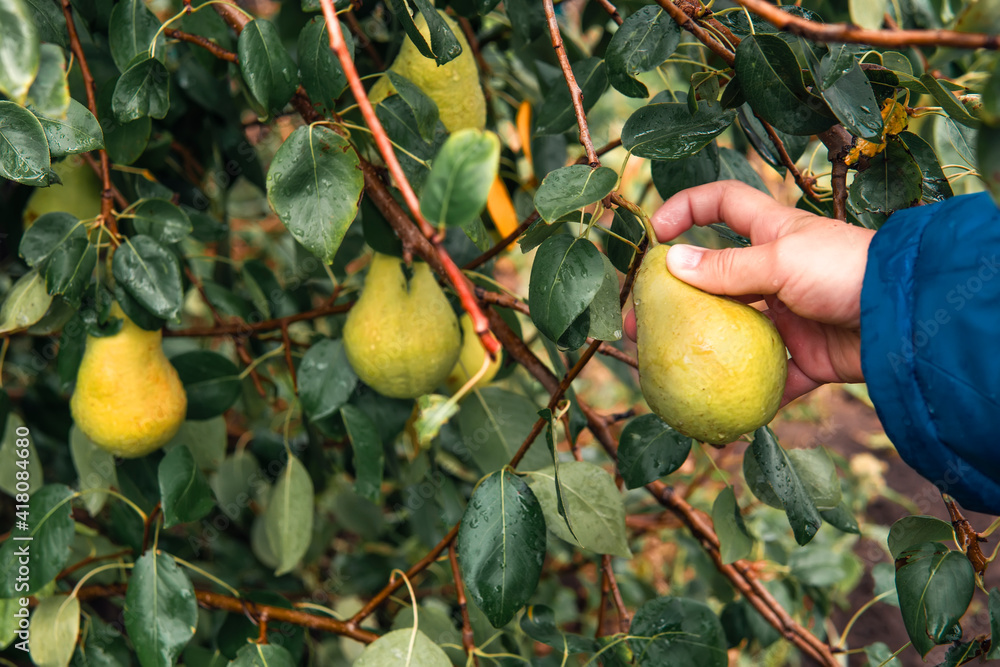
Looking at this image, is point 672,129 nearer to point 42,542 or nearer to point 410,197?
point 410,197

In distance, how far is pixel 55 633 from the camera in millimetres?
840

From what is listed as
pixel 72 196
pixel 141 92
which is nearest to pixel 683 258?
pixel 141 92

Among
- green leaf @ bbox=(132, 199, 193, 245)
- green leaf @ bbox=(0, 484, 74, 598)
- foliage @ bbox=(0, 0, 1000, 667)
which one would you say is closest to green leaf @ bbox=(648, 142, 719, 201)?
foliage @ bbox=(0, 0, 1000, 667)

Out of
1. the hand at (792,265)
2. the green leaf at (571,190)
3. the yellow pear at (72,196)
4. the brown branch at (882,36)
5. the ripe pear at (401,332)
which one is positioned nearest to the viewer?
the brown branch at (882,36)

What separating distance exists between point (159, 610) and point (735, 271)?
70 centimetres

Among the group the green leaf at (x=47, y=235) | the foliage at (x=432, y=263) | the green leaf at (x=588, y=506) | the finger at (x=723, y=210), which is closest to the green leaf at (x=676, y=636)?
the foliage at (x=432, y=263)

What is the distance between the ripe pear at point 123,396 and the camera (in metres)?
0.86

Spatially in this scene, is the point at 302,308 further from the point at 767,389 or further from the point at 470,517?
the point at 767,389

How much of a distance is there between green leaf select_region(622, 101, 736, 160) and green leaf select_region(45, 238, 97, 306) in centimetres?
59

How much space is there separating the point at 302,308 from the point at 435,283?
0.41m

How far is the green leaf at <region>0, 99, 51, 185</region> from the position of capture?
2.01 feet

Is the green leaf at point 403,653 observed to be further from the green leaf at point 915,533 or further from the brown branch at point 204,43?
the brown branch at point 204,43

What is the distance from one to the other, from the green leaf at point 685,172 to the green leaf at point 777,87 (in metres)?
0.17

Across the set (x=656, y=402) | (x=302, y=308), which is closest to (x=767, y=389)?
(x=656, y=402)
